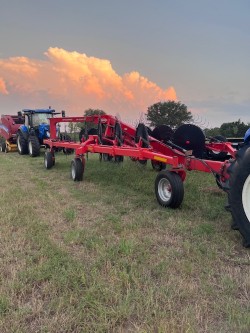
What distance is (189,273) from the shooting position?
2.73 metres

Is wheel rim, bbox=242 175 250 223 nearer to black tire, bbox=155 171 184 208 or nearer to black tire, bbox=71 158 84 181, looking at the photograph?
black tire, bbox=155 171 184 208

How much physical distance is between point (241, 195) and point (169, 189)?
1626 millimetres

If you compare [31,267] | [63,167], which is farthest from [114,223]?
[63,167]

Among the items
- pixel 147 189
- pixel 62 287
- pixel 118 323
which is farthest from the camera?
pixel 147 189

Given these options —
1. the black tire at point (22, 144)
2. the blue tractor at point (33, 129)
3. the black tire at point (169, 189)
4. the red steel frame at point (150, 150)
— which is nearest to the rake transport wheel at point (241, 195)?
the red steel frame at point (150, 150)

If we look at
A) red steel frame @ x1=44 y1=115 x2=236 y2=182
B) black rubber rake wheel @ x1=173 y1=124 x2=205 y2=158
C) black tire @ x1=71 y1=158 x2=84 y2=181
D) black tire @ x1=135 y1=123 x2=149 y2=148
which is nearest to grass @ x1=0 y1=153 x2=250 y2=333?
red steel frame @ x1=44 y1=115 x2=236 y2=182

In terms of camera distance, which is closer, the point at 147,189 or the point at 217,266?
the point at 217,266

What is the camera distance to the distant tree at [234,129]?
10.1m

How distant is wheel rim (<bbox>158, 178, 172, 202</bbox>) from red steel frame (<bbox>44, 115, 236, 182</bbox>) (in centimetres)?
23

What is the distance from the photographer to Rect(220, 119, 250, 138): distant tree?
33.3ft

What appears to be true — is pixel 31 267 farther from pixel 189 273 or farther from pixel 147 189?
pixel 147 189

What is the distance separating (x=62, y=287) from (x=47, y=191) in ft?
12.4

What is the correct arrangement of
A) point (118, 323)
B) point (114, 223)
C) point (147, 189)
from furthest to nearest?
point (147, 189) < point (114, 223) < point (118, 323)

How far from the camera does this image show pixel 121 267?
2822 millimetres
